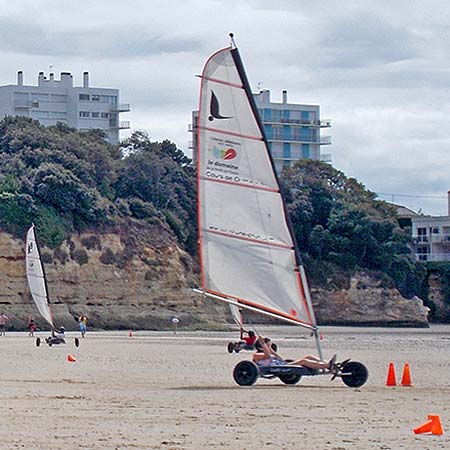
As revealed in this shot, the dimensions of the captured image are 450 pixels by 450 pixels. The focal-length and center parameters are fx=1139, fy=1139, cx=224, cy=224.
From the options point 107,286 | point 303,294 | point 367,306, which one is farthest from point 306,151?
point 303,294

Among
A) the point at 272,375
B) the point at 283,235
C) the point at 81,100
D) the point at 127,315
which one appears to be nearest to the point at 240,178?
the point at 283,235

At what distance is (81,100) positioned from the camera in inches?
4500

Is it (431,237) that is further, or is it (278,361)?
(431,237)

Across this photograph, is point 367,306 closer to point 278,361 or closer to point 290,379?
point 290,379

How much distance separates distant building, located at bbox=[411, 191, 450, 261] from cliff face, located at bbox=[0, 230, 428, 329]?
22610 mm

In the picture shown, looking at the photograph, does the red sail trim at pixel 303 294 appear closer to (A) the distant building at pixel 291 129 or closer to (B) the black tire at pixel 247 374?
(B) the black tire at pixel 247 374

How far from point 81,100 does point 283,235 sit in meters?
96.4

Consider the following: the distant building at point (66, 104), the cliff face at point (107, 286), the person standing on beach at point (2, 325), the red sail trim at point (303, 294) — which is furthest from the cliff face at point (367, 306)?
the red sail trim at point (303, 294)

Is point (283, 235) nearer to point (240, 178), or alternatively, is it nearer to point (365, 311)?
point (240, 178)

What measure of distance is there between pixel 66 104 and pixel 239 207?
318 feet

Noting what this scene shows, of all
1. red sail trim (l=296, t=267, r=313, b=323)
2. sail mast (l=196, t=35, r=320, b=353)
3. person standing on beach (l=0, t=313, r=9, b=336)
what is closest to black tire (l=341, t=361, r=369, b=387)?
sail mast (l=196, t=35, r=320, b=353)

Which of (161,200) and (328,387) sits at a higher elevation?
(161,200)

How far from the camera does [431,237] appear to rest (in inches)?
3750

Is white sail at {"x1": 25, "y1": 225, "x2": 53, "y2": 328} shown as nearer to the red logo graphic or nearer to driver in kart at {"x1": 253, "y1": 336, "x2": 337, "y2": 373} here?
driver in kart at {"x1": 253, "y1": 336, "x2": 337, "y2": 373}
